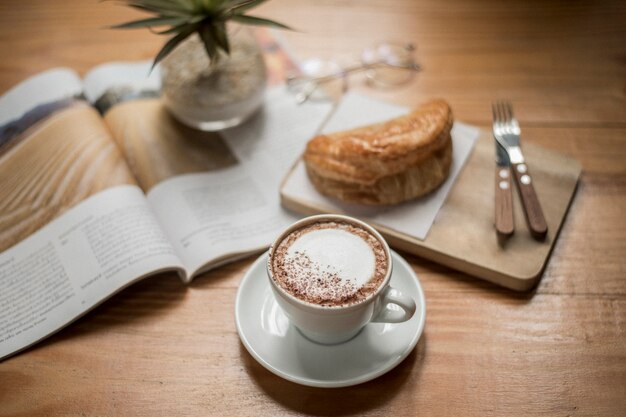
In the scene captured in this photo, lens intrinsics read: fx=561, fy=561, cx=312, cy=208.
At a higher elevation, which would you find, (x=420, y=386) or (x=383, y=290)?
(x=383, y=290)

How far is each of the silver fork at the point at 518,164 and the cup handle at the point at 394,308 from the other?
302 millimetres

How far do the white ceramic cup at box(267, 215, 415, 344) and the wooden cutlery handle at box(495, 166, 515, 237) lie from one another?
0.25m

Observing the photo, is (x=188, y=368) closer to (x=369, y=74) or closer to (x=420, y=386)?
(x=420, y=386)

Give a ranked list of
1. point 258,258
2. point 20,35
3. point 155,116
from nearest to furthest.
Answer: point 258,258
point 155,116
point 20,35

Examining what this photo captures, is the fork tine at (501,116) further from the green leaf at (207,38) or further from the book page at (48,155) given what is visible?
the book page at (48,155)

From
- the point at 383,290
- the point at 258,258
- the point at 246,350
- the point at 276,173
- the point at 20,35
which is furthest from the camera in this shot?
the point at 20,35

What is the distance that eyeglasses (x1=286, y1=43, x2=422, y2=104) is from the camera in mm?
1283

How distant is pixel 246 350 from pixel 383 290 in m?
0.24

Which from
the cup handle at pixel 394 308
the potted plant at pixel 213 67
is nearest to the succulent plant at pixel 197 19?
the potted plant at pixel 213 67

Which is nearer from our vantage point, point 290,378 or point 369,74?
point 290,378

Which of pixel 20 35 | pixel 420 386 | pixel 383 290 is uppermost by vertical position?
pixel 20 35

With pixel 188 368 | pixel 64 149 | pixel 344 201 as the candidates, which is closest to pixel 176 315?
pixel 188 368

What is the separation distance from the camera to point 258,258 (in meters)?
0.93

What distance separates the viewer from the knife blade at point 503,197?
0.92 metres
